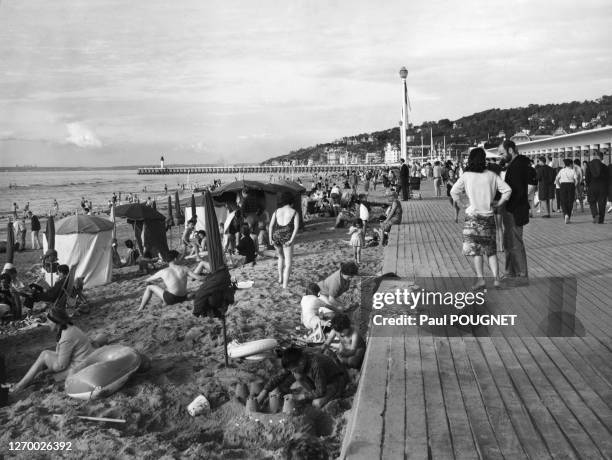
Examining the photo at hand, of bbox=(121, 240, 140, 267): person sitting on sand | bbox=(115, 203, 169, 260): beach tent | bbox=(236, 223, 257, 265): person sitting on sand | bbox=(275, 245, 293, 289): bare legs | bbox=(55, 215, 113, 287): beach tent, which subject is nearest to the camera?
bbox=(275, 245, 293, 289): bare legs

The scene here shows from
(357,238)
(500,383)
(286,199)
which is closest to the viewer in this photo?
(500,383)

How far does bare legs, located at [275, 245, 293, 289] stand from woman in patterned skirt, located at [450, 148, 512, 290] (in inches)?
129

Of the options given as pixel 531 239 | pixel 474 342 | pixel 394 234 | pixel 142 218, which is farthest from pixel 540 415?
pixel 142 218

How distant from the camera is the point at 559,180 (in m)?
12.8

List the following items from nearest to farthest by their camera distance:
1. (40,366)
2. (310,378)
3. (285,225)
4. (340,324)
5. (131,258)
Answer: (310,378) → (340,324) → (40,366) → (285,225) → (131,258)

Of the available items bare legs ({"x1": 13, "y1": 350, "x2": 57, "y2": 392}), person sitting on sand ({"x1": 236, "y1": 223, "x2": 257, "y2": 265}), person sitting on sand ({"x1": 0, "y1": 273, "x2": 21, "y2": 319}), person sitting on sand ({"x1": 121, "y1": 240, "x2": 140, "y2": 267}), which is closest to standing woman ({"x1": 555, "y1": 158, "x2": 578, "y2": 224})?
person sitting on sand ({"x1": 236, "y1": 223, "x2": 257, "y2": 265})

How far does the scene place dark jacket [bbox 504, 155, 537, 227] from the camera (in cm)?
648

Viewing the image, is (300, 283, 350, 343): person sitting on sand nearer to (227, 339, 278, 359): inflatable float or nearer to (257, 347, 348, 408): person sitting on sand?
(227, 339, 278, 359): inflatable float

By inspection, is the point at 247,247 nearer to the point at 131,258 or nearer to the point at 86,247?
the point at 86,247

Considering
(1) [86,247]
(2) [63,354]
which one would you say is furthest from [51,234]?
(2) [63,354]

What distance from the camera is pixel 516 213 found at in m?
6.50

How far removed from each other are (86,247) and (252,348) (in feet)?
25.5

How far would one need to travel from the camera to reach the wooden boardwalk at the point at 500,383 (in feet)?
10.3

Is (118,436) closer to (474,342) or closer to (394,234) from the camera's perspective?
(474,342)
